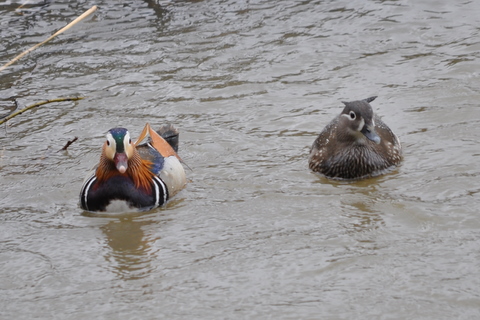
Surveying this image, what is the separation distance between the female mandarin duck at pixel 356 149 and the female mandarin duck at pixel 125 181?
4.85ft

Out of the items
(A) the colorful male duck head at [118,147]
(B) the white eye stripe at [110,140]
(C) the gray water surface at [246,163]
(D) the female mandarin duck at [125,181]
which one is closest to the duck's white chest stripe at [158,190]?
(D) the female mandarin duck at [125,181]

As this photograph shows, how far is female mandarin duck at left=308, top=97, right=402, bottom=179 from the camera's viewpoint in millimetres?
8025

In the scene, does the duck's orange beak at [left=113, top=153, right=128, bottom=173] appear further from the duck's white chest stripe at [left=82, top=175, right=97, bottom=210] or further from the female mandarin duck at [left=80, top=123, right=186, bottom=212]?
the duck's white chest stripe at [left=82, top=175, right=97, bottom=210]

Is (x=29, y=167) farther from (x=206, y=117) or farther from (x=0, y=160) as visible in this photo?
(x=206, y=117)

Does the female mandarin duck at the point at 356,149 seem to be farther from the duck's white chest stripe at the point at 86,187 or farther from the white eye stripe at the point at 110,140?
the duck's white chest stripe at the point at 86,187

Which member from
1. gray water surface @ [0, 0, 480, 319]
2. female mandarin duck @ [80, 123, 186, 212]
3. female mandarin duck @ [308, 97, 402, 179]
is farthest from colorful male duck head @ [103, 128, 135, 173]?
female mandarin duck @ [308, 97, 402, 179]

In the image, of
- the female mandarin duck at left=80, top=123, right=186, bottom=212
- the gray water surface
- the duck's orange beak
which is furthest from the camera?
the female mandarin duck at left=80, top=123, right=186, bottom=212

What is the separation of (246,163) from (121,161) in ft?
4.95

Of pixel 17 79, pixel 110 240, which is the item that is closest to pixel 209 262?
pixel 110 240

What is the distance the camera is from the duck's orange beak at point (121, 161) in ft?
24.1

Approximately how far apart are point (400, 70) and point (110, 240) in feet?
16.7

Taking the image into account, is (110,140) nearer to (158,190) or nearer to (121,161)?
(121,161)

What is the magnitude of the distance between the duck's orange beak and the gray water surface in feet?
1.49

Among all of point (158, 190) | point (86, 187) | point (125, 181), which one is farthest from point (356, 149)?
point (86, 187)
